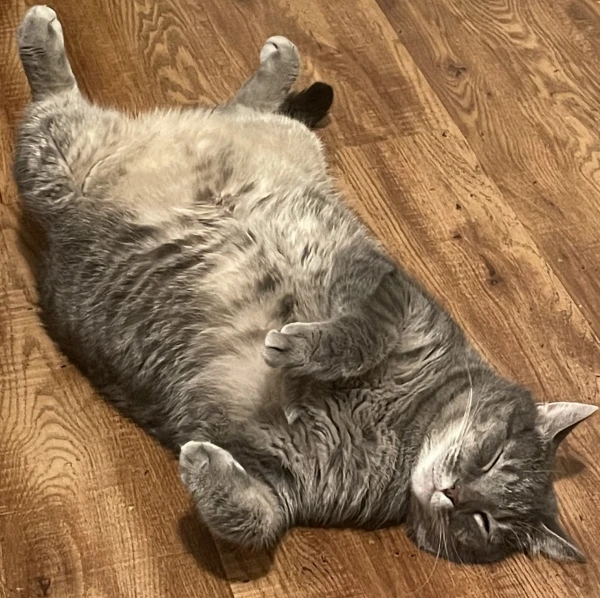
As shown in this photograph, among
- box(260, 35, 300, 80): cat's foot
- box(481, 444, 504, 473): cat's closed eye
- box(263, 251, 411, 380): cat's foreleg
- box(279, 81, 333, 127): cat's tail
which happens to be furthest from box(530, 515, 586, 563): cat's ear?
box(260, 35, 300, 80): cat's foot

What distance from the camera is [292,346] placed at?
5.27ft

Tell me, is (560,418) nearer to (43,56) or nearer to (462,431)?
(462,431)

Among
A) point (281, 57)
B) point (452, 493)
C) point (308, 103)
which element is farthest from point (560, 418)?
point (281, 57)

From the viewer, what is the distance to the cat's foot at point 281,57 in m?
2.28

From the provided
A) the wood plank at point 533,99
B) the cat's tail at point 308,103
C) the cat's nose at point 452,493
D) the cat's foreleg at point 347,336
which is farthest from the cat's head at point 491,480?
the cat's tail at point 308,103

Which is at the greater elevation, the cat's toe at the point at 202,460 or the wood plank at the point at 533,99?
the wood plank at the point at 533,99

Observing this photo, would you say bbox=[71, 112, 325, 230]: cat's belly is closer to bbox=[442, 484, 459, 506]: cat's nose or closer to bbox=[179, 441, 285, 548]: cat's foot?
bbox=[179, 441, 285, 548]: cat's foot

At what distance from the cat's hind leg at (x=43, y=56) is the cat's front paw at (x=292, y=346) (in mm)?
940

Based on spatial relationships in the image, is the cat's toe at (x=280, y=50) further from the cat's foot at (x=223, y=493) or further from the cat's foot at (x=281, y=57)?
the cat's foot at (x=223, y=493)

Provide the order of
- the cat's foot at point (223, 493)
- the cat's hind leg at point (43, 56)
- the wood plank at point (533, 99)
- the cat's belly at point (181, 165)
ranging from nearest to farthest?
the cat's foot at point (223, 493), the cat's belly at point (181, 165), the cat's hind leg at point (43, 56), the wood plank at point (533, 99)

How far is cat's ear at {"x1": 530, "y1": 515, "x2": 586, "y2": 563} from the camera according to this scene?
5.37ft

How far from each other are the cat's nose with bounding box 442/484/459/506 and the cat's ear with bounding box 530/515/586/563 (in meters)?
0.18

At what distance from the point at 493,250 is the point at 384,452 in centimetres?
73

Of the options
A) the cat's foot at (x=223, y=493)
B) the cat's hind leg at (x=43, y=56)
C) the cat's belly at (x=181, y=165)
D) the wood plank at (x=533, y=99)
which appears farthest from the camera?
the wood plank at (x=533, y=99)
